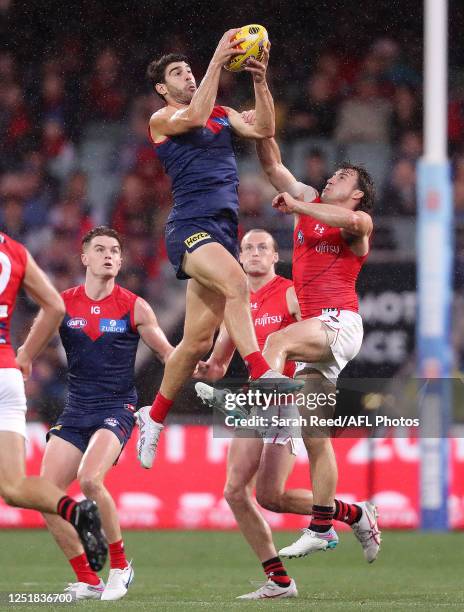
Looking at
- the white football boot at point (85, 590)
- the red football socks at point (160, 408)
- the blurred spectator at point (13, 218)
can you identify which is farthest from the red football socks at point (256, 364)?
→ the blurred spectator at point (13, 218)

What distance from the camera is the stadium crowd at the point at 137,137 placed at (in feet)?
46.6

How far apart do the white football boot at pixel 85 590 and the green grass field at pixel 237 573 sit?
0.22m

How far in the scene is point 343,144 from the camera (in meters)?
15.3

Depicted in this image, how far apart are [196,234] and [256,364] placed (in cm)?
89

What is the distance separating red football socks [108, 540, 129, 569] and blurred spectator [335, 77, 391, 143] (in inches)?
310

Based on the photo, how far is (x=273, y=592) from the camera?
27.3ft

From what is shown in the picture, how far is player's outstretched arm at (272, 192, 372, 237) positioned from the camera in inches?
316

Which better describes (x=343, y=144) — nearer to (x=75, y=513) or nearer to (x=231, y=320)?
(x=231, y=320)

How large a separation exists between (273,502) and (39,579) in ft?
6.56

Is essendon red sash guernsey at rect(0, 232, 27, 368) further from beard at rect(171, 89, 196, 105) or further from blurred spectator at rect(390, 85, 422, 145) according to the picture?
blurred spectator at rect(390, 85, 422, 145)

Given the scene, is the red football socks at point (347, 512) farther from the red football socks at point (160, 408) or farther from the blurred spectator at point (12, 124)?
the blurred spectator at point (12, 124)

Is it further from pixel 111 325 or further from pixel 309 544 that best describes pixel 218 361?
pixel 309 544

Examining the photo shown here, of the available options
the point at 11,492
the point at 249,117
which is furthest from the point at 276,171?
the point at 11,492

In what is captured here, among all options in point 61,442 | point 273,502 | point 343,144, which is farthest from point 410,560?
point 343,144
